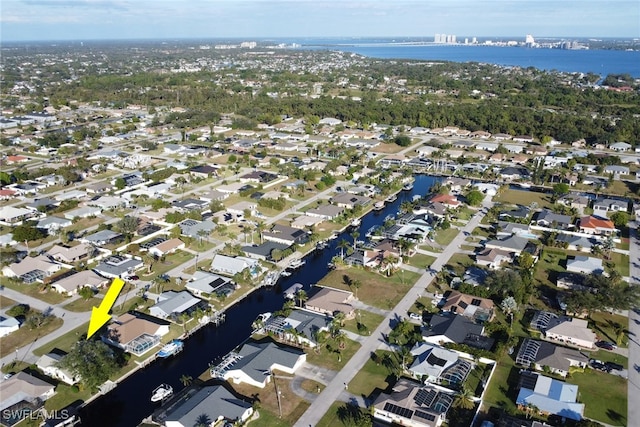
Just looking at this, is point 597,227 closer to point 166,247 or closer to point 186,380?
point 186,380

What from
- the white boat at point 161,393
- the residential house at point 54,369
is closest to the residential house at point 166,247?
the residential house at point 54,369

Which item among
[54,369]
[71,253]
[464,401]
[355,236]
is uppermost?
[355,236]

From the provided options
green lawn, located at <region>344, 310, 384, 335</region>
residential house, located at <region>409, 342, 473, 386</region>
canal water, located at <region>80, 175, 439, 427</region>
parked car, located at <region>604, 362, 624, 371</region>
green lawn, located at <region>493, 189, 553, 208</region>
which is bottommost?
canal water, located at <region>80, 175, 439, 427</region>

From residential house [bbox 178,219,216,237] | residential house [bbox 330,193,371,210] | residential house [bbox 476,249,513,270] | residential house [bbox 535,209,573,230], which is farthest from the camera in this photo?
residential house [bbox 330,193,371,210]

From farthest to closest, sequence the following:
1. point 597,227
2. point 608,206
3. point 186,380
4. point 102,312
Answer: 1. point 608,206
2. point 597,227
3. point 102,312
4. point 186,380

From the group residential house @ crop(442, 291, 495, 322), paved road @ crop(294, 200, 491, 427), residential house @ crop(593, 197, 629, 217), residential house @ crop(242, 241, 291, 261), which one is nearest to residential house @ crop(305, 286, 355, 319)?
paved road @ crop(294, 200, 491, 427)

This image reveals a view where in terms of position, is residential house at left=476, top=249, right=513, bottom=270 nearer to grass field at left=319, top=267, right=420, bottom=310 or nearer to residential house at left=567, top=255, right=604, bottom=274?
residential house at left=567, top=255, right=604, bottom=274

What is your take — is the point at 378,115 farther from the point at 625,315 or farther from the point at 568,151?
the point at 625,315

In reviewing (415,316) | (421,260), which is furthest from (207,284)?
(421,260)
